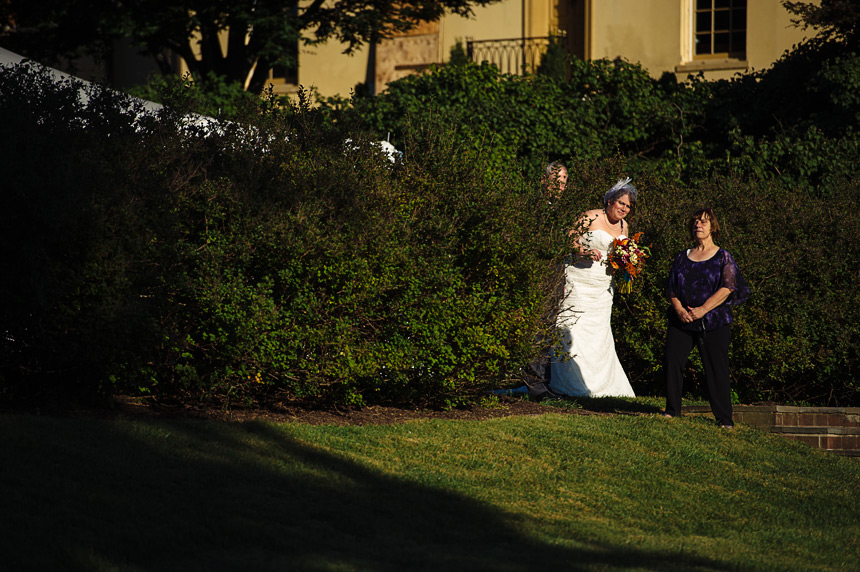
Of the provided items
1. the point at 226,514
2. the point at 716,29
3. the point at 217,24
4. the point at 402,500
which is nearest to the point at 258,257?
the point at 402,500

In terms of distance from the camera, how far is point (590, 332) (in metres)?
11.0

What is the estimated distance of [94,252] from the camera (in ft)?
23.1

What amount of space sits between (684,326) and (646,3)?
1411 centimetres

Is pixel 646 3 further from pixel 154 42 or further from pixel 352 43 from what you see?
pixel 154 42

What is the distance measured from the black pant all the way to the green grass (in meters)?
0.91

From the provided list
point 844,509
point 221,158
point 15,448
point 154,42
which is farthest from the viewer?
point 154,42

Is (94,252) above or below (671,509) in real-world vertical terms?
above

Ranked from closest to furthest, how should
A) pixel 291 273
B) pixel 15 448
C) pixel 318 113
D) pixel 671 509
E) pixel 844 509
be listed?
pixel 15 448, pixel 671 509, pixel 844 509, pixel 291 273, pixel 318 113

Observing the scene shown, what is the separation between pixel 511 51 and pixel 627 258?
13680 millimetres

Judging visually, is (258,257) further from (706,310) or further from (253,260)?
(706,310)

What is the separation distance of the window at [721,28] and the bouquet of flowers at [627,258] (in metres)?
12.2

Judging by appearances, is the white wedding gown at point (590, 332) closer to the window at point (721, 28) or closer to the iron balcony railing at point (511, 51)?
the window at point (721, 28)

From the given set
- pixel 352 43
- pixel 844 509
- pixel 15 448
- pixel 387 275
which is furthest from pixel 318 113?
pixel 352 43

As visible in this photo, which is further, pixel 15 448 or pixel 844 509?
pixel 844 509
